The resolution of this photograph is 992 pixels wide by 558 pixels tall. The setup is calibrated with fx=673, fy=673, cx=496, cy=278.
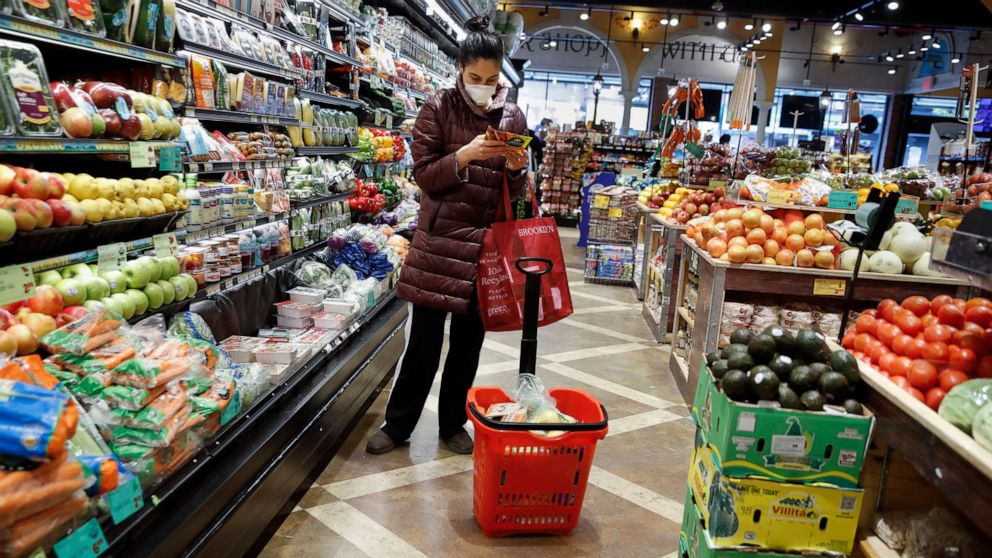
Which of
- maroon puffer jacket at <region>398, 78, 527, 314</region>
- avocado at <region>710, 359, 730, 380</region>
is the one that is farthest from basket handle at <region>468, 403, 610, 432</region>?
maroon puffer jacket at <region>398, 78, 527, 314</region>

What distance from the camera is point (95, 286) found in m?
2.10

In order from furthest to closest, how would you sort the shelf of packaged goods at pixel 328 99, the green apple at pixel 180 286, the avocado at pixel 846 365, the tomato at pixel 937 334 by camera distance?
1. the shelf of packaged goods at pixel 328 99
2. the green apple at pixel 180 286
3. the avocado at pixel 846 365
4. the tomato at pixel 937 334

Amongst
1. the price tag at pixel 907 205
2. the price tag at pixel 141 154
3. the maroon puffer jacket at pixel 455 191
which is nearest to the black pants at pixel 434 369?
the maroon puffer jacket at pixel 455 191

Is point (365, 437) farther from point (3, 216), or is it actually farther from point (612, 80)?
point (612, 80)

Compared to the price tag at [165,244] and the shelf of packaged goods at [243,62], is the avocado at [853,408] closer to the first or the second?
the price tag at [165,244]

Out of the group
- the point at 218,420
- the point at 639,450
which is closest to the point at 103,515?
the point at 218,420

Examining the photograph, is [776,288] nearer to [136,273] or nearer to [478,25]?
[478,25]

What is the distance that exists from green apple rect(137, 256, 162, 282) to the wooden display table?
2817 millimetres

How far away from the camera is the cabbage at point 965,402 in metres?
1.59

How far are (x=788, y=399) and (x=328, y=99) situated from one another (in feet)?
11.5

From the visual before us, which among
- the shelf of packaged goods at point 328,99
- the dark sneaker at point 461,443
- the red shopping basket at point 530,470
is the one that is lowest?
the dark sneaker at point 461,443

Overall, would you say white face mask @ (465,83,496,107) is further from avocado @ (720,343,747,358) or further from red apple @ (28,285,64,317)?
red apple @ (28,285,64,317)

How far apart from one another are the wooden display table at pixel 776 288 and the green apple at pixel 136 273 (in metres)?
2.86

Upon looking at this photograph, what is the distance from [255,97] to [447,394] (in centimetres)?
176
